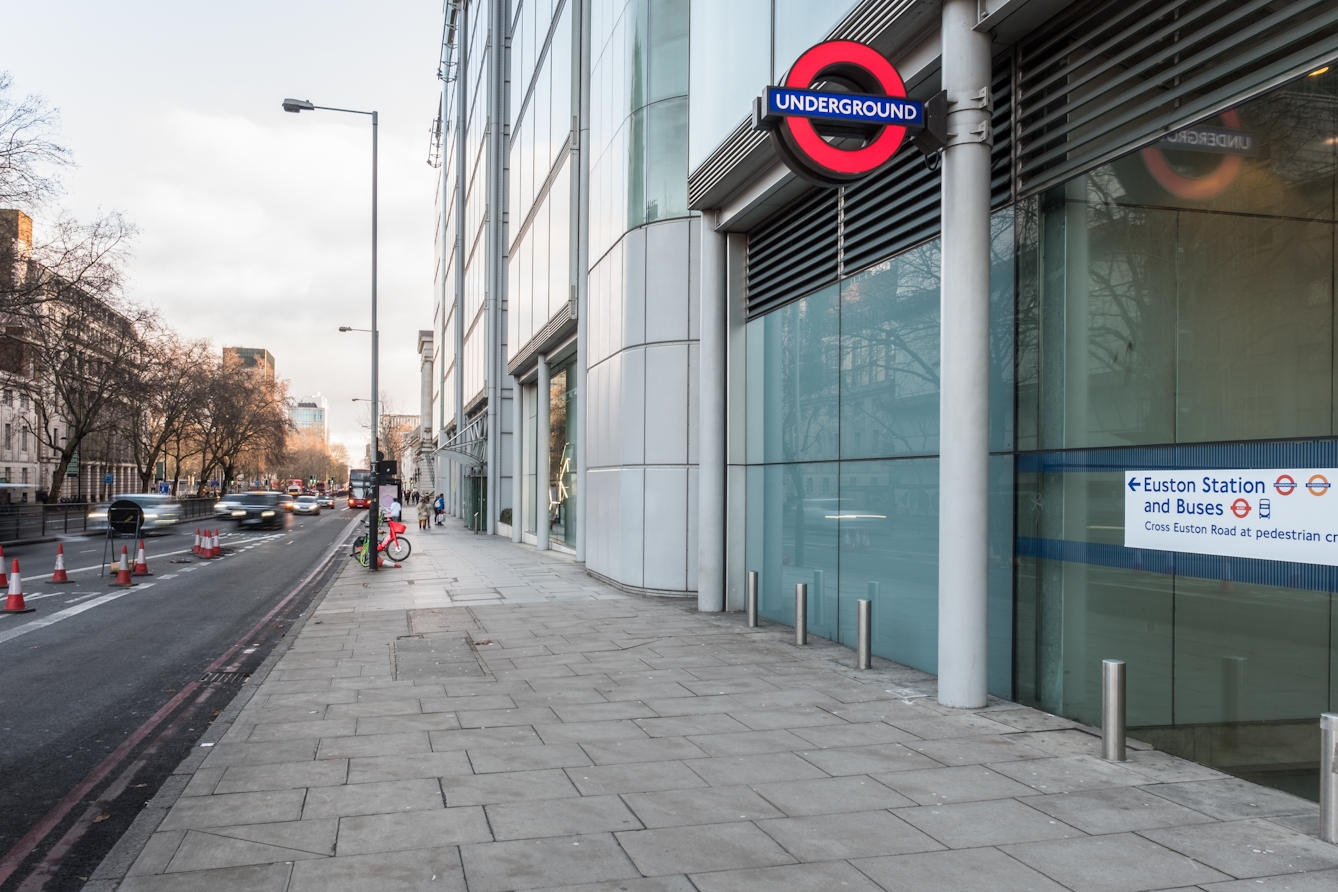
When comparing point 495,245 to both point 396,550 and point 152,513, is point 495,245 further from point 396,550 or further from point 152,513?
point 396,550

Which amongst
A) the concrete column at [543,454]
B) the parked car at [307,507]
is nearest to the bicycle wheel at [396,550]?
the concrete column at [543,454]

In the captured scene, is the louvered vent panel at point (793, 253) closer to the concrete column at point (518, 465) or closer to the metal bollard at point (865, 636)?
the metal bollard at point (865, 636)

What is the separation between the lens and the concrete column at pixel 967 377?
743 centimetres

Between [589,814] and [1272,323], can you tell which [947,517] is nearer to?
[1272,323]

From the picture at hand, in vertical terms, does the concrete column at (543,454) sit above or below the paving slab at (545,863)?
above

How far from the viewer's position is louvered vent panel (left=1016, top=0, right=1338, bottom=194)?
17.8 ft

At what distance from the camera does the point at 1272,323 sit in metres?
5.53

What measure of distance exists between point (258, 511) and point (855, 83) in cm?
4177

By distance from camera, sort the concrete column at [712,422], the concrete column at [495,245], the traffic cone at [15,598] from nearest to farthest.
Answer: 1. the concrete column at [712,422]
2. the traffic cone at [15,598]
3. the concrete column at [495,245]

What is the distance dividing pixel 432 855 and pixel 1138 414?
526 cm

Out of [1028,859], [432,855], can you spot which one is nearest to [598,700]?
[432,855]

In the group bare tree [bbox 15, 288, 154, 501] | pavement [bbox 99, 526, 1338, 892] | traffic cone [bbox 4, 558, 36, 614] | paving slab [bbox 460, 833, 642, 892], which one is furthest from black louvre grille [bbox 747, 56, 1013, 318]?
bare tree [bbox 15, 288, 154, 501]

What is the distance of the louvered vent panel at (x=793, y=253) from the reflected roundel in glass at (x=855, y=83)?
2938 millimetres

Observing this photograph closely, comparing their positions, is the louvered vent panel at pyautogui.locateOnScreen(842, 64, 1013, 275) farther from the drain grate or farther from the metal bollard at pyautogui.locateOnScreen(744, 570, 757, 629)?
the drain grate
